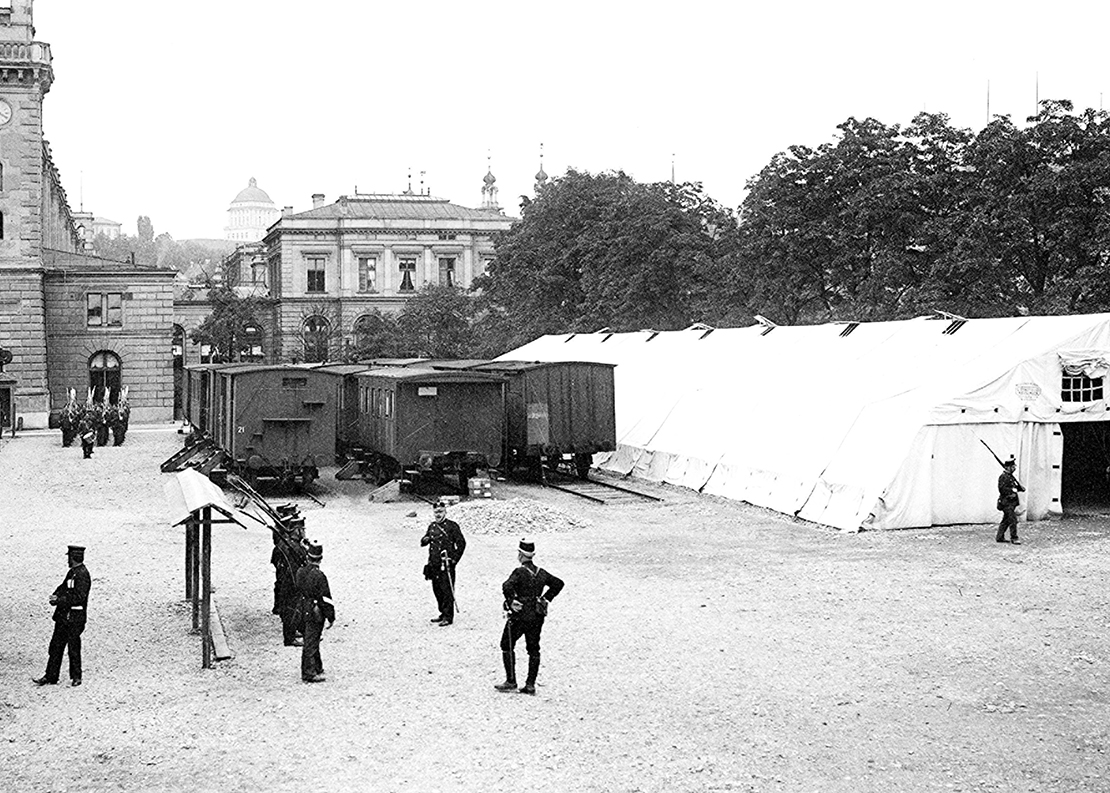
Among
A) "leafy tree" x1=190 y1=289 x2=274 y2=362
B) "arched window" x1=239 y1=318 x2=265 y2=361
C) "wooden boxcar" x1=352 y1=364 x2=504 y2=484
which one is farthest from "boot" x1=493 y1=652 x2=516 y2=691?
"leafy tree" x1=190 y1=289 x2=274 y2=362

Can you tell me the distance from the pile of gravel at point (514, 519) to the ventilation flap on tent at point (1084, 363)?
9502mm

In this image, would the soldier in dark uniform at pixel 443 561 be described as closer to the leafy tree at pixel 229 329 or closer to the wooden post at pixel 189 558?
the wooden post at pixel 189 558

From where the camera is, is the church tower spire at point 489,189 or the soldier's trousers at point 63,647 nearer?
the soldier's trousers at point 63,647

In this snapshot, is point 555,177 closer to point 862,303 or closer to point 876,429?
point 862,303

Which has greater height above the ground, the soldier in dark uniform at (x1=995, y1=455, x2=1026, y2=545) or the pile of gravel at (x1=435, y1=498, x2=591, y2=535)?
the soldier in dark uniform at (x1=995, y1=455, x2=1026, y2=545)

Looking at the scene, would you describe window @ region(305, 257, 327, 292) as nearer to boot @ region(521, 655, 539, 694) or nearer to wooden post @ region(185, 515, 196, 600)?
wooden post @ region(185, 515, 196, 600)

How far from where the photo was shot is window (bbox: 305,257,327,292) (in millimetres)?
85250

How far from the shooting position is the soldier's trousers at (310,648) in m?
13.1

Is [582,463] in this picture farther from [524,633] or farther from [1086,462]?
[524,633]

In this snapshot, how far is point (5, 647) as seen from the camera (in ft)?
47.8

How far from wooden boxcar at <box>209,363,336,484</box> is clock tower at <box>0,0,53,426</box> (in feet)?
112

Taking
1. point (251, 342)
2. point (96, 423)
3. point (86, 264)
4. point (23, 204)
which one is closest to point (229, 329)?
point (251, 342)

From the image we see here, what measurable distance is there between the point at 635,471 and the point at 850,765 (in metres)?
23.4

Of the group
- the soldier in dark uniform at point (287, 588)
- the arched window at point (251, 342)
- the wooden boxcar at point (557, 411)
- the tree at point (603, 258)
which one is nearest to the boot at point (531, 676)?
the soldier in dark uniform at point (287, 588)
